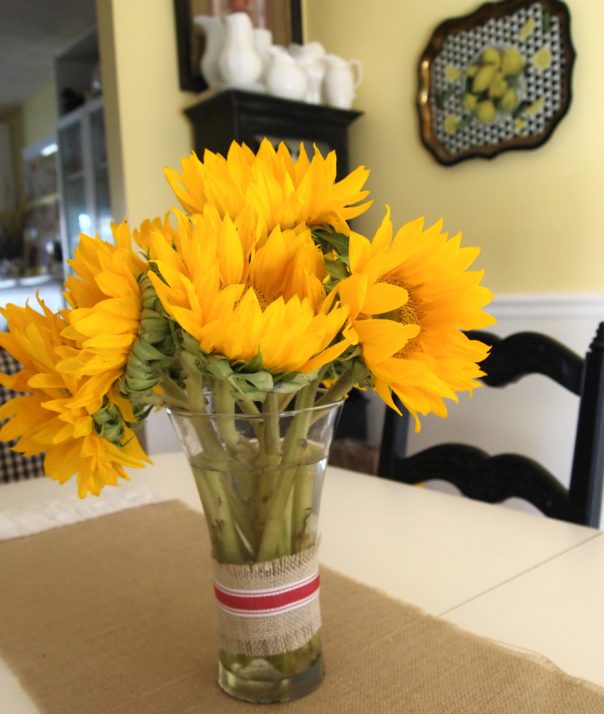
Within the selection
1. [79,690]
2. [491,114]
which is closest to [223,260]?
[79,690]

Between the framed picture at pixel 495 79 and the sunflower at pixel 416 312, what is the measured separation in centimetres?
155

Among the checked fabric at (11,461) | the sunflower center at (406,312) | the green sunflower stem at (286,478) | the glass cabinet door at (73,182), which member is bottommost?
the checked fabric at (11,461)

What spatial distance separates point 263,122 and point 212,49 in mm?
282

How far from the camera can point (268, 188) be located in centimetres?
41

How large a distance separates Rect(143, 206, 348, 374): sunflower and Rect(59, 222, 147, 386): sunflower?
0.02 m

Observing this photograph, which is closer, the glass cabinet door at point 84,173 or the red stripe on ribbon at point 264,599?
the red stripe on ribbon at point 264,599

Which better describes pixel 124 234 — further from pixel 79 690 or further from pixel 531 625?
pixel 531 625

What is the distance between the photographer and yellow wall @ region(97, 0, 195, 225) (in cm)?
208

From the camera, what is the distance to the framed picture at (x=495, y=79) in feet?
5.77

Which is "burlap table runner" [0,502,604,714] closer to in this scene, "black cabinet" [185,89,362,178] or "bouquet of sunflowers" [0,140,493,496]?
"bouquet of sunflowers" [0,140,493,496]

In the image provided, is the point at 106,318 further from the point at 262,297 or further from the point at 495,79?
the point at 495,79

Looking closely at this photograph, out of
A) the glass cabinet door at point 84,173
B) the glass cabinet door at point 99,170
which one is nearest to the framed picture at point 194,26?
the glass cabinet door at point 84,173

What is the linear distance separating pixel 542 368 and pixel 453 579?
0.46 metres

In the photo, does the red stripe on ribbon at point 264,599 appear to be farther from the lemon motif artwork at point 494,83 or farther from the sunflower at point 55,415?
the lemon motif artwork at point 494,83
